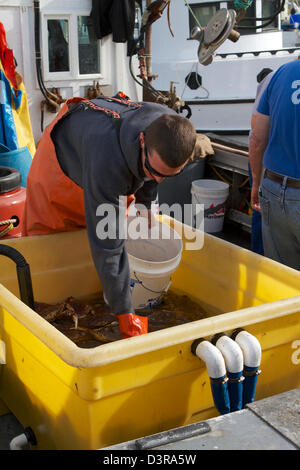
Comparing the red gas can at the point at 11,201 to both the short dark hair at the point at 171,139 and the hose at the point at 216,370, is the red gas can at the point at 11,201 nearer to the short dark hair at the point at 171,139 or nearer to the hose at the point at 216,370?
the short dark hair at the point at 171,139

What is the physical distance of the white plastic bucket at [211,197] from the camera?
5.48 metres

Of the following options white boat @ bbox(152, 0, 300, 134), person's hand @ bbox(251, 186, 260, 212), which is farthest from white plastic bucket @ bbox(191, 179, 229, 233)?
person's hand @ bbox(251, 186, 260, 212)

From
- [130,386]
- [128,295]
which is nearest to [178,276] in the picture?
[128,295]

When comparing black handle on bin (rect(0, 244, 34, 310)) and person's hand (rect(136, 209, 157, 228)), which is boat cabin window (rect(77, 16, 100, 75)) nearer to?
person's hand (rect(136, 209, 157, 228))

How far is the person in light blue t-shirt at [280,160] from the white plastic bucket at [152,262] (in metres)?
0.54

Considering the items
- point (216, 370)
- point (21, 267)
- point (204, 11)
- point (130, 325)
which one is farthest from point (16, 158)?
point (204, 11)

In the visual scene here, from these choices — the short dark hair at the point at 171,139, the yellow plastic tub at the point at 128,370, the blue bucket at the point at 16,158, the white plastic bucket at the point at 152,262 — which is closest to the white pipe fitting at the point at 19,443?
the yellow plastic tub at the point at 128,370

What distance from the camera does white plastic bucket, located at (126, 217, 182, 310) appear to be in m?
2.74

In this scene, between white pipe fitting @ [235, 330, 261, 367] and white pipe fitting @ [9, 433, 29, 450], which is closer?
white pipe fitting @ [235, 330, 261, 367]

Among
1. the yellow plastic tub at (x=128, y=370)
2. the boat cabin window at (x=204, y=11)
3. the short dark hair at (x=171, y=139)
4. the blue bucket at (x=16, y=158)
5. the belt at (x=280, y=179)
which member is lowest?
the yellow plastic tub at (x=128, y=370)

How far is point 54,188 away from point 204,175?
11.3 feet

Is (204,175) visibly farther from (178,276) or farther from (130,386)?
(130,386)

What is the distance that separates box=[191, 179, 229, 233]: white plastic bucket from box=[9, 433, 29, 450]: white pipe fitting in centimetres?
377

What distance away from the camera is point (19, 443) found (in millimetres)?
2033
